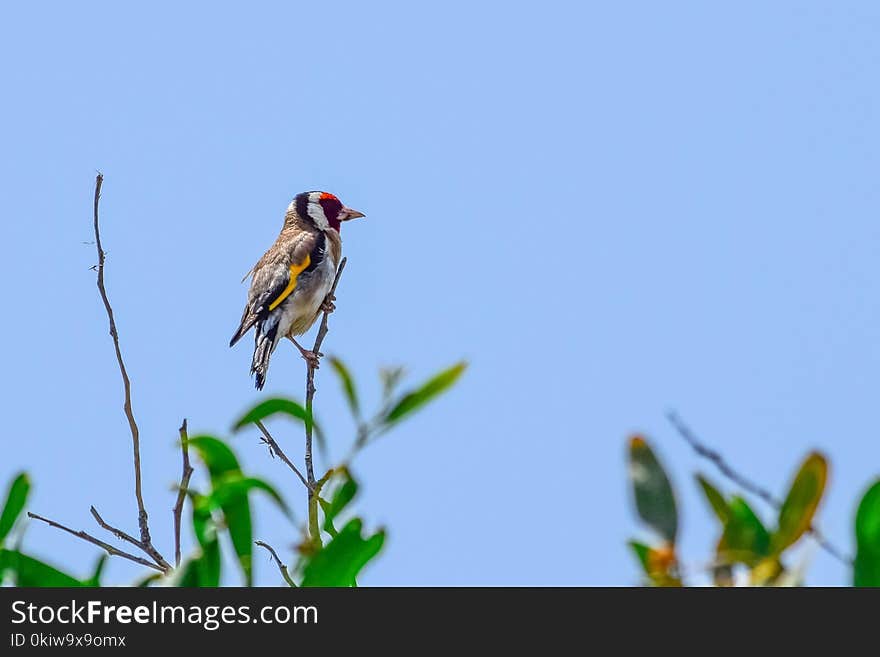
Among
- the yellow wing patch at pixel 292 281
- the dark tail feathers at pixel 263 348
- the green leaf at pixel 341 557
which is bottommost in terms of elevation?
the green leaf at pixel 341 557

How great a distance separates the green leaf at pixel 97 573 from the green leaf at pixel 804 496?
108 centimetres

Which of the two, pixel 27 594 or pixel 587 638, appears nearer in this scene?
pixel 587 638

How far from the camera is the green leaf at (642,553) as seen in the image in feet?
4.88

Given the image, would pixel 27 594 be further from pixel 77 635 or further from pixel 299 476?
pixel 299 476

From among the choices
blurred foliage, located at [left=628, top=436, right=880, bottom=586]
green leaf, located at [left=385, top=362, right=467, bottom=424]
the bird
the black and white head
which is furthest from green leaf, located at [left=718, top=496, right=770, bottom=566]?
the black and white head

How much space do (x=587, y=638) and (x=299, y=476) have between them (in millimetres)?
1956

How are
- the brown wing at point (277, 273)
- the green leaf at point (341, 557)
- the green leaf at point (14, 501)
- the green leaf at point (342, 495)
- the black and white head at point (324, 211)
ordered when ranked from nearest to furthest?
the green leaf at point (341, 557) < the green leaf at point (342, 495) < the green leaf at point (14, 501) < the brown wing at point (277, 273) < the black and white head at point (324, 211)

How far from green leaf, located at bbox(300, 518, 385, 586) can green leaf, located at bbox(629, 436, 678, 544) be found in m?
0.48

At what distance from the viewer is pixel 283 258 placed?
10.1 metres

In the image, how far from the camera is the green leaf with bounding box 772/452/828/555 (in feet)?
4.74

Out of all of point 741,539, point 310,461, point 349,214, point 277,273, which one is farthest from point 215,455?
point 349,214

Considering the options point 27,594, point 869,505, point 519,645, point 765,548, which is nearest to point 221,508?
point 27,594

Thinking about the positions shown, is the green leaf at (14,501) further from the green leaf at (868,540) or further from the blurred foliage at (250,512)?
the green leaf at (868,540)

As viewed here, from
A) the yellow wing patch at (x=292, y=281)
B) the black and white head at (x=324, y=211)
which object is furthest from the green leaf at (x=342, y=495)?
the black and white head at (x=324, y=211)
